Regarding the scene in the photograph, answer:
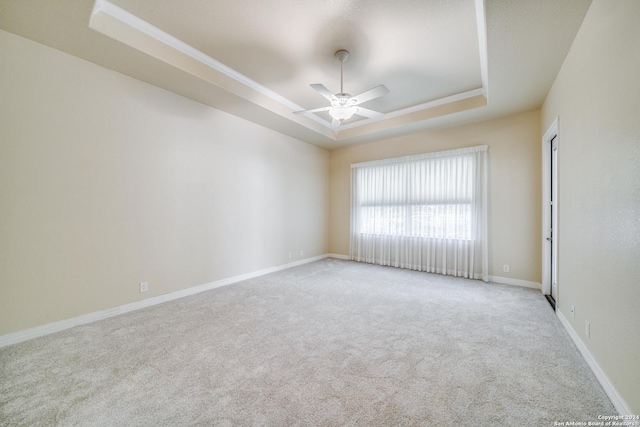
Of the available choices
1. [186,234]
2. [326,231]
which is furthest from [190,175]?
[326,231]

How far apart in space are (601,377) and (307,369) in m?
2.08

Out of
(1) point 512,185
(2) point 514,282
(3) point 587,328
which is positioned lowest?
(2) point 514,282

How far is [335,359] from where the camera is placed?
2.07m

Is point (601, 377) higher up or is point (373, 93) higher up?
point (373, 93)

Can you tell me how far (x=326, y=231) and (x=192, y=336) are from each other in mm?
4397

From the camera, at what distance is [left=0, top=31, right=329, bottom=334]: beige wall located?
7.82 ft

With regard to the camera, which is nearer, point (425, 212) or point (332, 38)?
point (332, 38)

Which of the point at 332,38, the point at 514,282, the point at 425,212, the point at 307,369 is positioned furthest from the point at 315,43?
the point at 514,282

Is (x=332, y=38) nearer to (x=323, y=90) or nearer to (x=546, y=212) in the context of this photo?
(x=323, y=90)

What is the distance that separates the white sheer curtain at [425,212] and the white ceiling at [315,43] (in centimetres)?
116

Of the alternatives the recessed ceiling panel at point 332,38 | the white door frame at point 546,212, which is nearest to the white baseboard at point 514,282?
the white door frame at point 546,212

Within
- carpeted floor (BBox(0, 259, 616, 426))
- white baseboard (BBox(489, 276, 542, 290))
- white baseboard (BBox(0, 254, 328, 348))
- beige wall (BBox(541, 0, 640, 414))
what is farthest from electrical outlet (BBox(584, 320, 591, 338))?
white baseboard (BBox(0, 254, 328, 348))

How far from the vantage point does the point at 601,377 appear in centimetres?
174

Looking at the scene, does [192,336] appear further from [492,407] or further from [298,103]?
[298,103]
